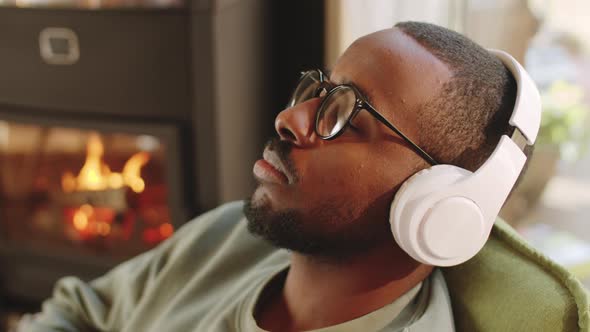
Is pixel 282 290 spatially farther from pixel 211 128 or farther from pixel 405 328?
pixel 211 128

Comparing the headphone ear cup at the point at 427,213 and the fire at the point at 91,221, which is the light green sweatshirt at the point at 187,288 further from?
the fire at the point at 91,221

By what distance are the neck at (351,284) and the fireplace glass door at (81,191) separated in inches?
37.6

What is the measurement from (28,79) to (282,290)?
1130 millimetres

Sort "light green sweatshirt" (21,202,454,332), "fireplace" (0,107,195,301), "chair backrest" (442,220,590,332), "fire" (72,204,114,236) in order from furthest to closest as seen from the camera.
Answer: "fire" (72,204,114,236)
"fireplace" (0,107,195,301)
"light green sweatshirt" (21,202,454,332)
"chair backrest" (442,220,590,332)

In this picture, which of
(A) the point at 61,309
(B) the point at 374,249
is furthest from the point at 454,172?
(A) the point at 61,309

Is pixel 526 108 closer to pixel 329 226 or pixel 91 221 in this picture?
pixel 329 226

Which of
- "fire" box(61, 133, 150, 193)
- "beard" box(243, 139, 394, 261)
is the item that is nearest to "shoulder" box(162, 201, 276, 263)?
"beard" box(243, 139, 394, 261)

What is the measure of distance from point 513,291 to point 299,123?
365 mm

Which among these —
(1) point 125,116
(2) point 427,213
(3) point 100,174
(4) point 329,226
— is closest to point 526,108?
(2) point 427,213

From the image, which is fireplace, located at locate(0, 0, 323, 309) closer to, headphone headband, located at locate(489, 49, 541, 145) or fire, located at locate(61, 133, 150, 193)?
fire, located at locate(61, 133, 150, 193)

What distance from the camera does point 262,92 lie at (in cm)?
202

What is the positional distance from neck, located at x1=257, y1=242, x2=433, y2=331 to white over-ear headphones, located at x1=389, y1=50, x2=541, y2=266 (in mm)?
99

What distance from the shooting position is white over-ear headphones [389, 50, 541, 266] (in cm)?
88

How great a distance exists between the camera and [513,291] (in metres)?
0.93
